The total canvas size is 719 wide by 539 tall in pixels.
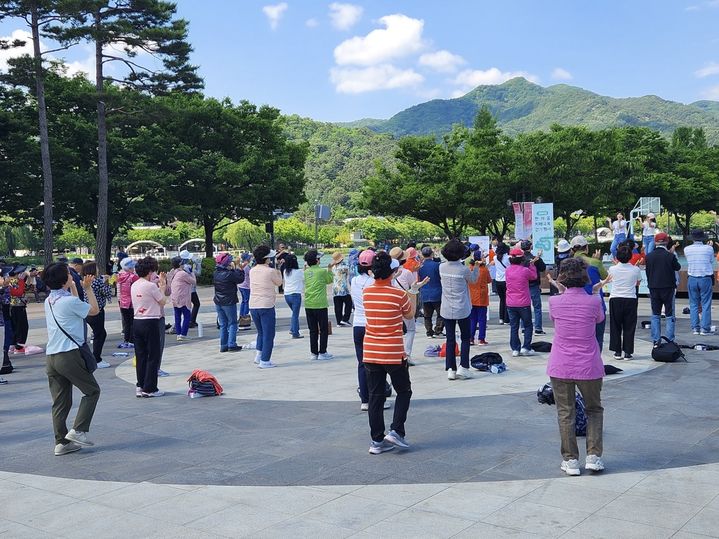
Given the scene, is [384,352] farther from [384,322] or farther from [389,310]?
[389,310]

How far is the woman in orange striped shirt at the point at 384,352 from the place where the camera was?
6.30 m

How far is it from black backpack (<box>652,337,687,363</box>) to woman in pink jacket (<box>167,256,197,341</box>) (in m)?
8.50

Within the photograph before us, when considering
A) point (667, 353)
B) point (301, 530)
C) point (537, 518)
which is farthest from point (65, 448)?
point (667, 353)

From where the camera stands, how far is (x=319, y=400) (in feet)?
28.4

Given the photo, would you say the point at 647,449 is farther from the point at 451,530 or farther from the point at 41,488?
the point at 41,488

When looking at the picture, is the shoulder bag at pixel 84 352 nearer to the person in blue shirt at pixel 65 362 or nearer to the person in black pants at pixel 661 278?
the person in blue shirt at pixel 65 362

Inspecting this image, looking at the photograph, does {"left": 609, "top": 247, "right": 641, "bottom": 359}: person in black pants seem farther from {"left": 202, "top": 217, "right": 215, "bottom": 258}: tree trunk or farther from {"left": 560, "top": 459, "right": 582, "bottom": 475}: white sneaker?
{"left": 202, "top": 217, "right": 215, "bottom": 258}: tree trunk

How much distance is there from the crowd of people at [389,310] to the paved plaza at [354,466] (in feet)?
1.49

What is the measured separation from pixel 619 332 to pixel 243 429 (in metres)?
6.25

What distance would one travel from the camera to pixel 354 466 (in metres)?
6.02

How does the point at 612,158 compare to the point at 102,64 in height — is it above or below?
below

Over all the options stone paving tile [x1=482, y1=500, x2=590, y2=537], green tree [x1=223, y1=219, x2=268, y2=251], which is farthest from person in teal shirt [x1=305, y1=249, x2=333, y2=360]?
green tree [x1=223, y1=219, x2=268, y2=251]

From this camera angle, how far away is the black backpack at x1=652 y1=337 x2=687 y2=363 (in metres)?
10.5

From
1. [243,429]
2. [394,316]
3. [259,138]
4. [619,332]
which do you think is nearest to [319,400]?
[243,429]
